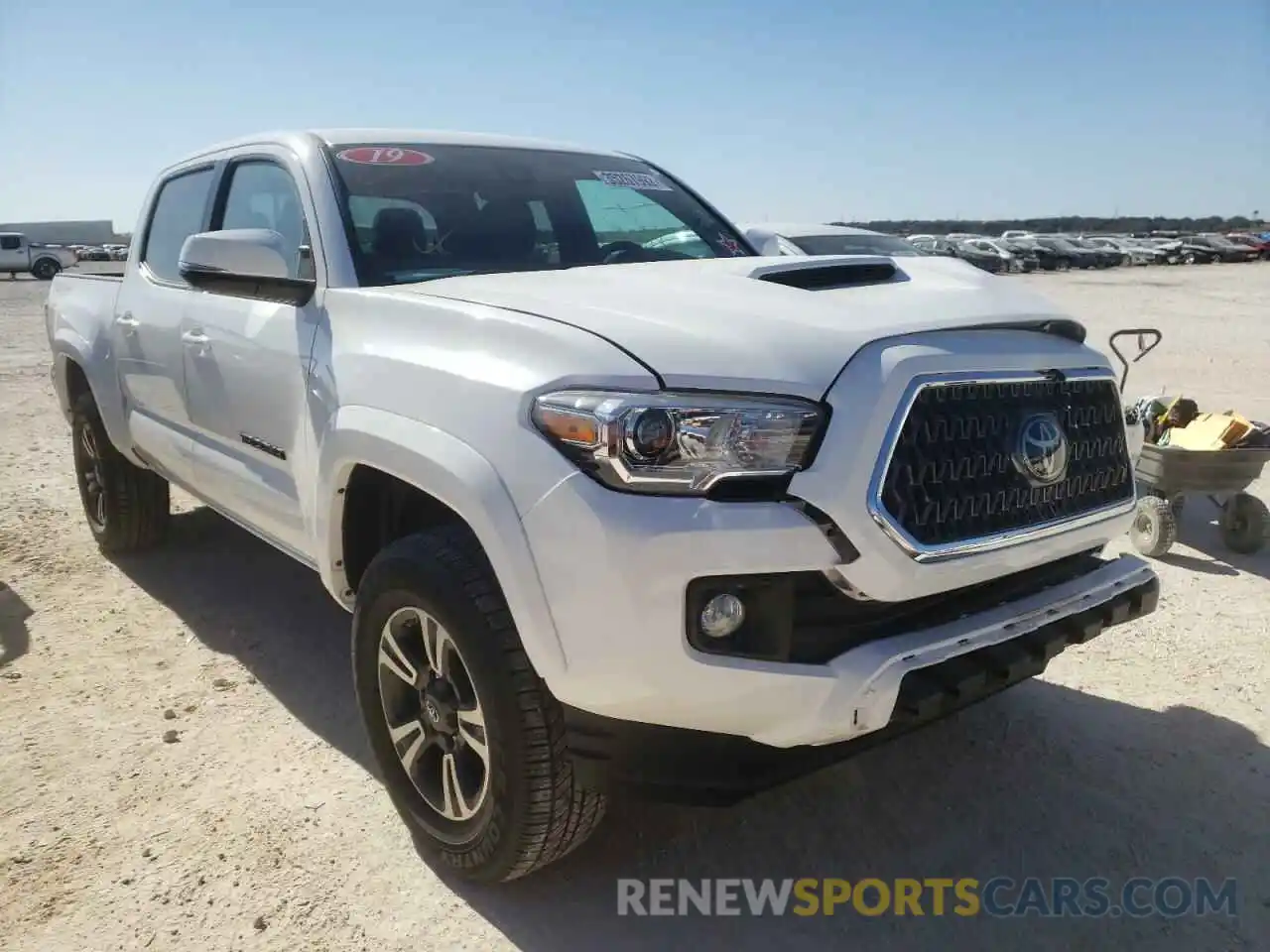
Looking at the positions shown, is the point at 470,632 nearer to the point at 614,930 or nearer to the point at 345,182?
the point at 614,930

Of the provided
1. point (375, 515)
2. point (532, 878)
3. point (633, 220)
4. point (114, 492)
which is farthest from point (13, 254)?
point (532, 878)

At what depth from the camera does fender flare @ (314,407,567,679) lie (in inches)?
82.4

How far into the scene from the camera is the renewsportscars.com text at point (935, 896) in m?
2.53

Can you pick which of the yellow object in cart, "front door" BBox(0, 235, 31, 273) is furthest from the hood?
"front door" BBox(0, 235, 31, 273)

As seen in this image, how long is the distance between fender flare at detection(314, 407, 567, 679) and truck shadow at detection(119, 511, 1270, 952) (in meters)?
0.89

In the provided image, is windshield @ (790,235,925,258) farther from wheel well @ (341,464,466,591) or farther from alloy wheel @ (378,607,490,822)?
alloy wheel @ (378,607,490,822)

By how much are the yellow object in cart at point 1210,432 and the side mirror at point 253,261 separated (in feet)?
14.4

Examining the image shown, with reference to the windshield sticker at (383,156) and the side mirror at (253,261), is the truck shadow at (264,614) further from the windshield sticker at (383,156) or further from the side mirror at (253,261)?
the windshield sticker at (383,156)

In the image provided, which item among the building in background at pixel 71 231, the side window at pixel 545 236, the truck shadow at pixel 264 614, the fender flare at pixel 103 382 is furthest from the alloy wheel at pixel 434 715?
the building in background at pixel 71 231

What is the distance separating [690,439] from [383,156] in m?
1.94

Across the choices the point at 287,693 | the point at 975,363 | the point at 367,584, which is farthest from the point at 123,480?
the point at 975,363

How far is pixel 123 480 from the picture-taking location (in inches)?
204

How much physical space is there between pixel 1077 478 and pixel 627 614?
129 cm

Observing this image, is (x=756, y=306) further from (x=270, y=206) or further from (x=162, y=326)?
(x=162, y=326)
